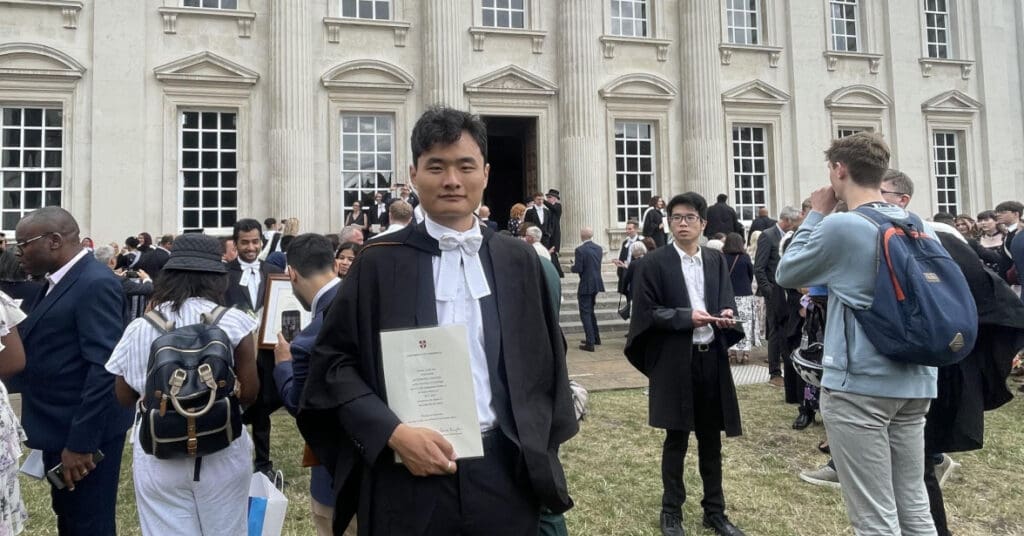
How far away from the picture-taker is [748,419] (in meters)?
7.08

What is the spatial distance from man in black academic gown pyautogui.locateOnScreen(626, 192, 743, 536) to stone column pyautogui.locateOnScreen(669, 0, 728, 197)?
1402cm

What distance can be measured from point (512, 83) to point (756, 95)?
23.7ft

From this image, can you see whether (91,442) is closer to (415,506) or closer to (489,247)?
(415,506)

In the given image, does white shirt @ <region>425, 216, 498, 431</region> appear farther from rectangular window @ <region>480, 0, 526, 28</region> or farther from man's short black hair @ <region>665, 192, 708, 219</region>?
rectangular window @ <region>480, 0, 526, 28</region>

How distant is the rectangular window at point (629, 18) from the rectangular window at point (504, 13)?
256cm

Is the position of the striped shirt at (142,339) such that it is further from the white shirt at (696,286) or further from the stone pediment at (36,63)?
the stone pediment at (36,63)

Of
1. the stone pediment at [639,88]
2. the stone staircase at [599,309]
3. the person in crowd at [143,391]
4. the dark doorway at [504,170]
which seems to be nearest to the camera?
the person in crowd at [143,391]

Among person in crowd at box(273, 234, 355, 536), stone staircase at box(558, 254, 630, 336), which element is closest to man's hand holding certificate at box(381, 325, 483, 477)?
person in crowd at box(273, 234, 355, 536)

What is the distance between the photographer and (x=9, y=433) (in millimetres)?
2660

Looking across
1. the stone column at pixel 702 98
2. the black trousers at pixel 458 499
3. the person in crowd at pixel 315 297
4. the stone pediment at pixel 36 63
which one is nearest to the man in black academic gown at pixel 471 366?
→ the black trousers at pixel 458 499

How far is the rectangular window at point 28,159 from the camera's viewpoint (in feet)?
46.8

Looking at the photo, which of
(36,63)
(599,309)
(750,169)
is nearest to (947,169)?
(750,169)

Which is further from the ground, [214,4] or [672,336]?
[214,4]

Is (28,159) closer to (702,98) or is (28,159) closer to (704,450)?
(704,450)
